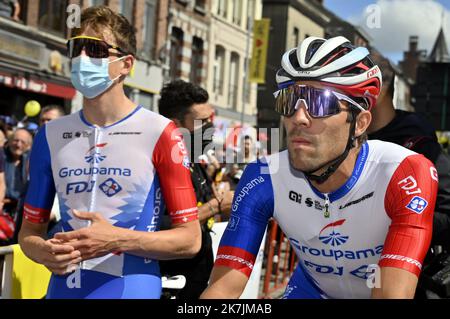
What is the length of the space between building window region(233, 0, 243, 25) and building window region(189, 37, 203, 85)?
3.69 m

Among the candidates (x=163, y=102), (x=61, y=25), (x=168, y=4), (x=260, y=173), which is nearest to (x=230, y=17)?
(x=168, y=4)

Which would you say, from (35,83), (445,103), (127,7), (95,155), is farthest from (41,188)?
(445,103)

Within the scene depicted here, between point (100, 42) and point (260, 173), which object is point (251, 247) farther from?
point (100, 42)

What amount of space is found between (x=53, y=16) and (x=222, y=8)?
12.4 metres

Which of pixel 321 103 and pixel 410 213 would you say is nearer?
pixel 410 213

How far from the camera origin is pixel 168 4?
81.3ft

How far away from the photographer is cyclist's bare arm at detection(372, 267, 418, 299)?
236 centimetres

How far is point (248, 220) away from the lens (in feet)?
9.27

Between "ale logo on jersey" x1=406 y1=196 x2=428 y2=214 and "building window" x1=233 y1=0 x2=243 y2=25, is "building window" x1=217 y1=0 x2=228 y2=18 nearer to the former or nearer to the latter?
"building window" x1=233 y1=0 x2=243 y2=25

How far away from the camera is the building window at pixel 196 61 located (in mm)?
27891

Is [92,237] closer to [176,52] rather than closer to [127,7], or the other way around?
[127,7]

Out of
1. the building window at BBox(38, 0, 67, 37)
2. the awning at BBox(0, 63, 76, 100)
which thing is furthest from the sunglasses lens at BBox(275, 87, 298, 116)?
the building window at BBox(38, 0, 67, 37)

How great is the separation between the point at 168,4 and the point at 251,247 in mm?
23082
